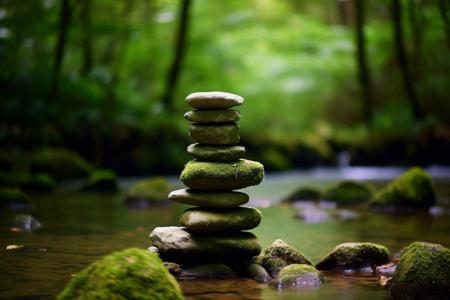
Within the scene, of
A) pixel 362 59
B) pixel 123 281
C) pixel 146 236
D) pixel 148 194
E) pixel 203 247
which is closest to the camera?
pixel 123 281

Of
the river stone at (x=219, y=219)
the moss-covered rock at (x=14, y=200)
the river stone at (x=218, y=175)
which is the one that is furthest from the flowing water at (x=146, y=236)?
the river stone at (x=218, y=175)

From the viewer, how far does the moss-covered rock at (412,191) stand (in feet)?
51.7

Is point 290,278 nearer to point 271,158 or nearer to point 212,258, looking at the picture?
point 212,258

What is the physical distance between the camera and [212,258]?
339 inches

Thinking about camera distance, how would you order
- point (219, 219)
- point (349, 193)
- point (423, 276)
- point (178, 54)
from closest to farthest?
1. point (423, 276)
2. point (219, 219)
3. point (349, 193)
4. point (178, 54)

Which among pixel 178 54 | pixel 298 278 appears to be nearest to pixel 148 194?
pixel 298 278

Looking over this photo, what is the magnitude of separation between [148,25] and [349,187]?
14.1 meters

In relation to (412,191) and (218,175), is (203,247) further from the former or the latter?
(412,191)

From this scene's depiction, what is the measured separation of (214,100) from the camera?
359 inches

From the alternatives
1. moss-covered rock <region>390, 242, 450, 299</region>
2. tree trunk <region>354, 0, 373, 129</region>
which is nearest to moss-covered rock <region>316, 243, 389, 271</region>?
moss-covered rock <region>390, 242, 450, 299</region>

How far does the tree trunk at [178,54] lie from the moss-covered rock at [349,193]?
10.8 meters

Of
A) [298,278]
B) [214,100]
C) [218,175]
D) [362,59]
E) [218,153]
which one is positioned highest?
[362,59]

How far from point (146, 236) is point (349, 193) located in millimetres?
7675

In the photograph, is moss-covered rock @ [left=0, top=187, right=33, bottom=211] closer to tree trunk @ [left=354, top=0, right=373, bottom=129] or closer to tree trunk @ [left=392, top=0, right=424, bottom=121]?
tree trunk @ [left=392, top=0, right=424, bottom=121]
